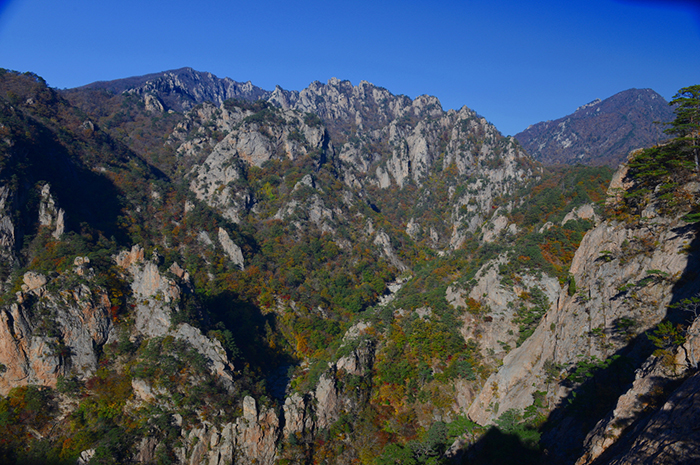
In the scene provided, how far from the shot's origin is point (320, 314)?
75.1 meters

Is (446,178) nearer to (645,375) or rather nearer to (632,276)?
(632,276)

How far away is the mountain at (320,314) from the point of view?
867 inches

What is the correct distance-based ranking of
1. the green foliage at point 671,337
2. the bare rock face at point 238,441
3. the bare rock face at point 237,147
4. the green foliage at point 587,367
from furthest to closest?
the bare rock face at point 237,147 < the bare rock face at point 238,441 < the green foliage at point 587,367 < the green foliage at point 671,337

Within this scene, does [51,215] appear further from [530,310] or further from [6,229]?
[530,310]

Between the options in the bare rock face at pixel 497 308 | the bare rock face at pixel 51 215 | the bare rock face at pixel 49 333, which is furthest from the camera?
the bare rock face at pixel 51 215

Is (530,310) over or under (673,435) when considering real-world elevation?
under

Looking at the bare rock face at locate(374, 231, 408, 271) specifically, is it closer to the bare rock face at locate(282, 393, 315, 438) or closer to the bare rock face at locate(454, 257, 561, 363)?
the bare rock face at locate(454, 257, 561, 363)

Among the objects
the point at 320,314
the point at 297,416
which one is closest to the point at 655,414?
the point at 297,416

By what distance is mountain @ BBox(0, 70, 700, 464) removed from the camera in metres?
22.0

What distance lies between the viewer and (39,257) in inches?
2103

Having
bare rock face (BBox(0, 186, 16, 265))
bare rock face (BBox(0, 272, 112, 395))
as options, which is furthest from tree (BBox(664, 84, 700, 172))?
bare rock face (BBox(0, 186, 16, 265))

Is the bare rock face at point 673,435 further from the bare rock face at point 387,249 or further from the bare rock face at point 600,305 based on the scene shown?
the bare rock face at point 387,249

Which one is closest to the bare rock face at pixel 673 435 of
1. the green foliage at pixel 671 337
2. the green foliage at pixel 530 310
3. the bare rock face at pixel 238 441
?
the green foliage at pixel 671 337

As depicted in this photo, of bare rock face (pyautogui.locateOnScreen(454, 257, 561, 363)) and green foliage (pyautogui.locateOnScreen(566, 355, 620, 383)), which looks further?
bare rock face (pyautogui.locateOnScreen(454, 257, 561, 363))
